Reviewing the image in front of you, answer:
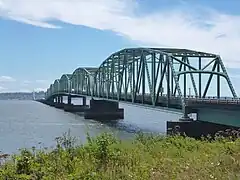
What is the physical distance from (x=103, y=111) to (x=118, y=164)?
350 ft

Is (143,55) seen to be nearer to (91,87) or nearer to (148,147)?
(91,87)

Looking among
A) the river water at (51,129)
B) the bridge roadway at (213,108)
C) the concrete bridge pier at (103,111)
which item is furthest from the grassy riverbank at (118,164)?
the concrete bridge pier at (103,111)

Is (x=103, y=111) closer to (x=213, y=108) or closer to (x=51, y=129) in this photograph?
(x=51, y=129)

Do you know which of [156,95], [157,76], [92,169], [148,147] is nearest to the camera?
[92,169]

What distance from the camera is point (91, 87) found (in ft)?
452

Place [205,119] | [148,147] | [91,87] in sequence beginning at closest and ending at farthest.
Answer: [148,147]
[205,119]
[91,87]

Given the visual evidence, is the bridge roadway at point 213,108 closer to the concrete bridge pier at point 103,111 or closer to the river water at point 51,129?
the river water at point 51,129

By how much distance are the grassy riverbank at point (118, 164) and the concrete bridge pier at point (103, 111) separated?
9942 centimetres

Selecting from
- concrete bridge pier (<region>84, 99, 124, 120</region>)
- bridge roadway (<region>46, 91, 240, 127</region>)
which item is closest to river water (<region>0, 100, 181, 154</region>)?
bridge roadway (<region>46, 91, 240, 127</region>)

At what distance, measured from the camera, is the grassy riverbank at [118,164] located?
875 centimetres

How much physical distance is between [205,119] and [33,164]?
1864 inches

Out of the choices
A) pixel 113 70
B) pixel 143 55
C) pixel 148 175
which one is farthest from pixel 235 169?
pixel 113 70

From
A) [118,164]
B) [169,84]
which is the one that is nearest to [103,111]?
[169,84]

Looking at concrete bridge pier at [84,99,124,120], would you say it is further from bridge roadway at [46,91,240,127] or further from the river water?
bridge roadway at [46,91,240,127]
